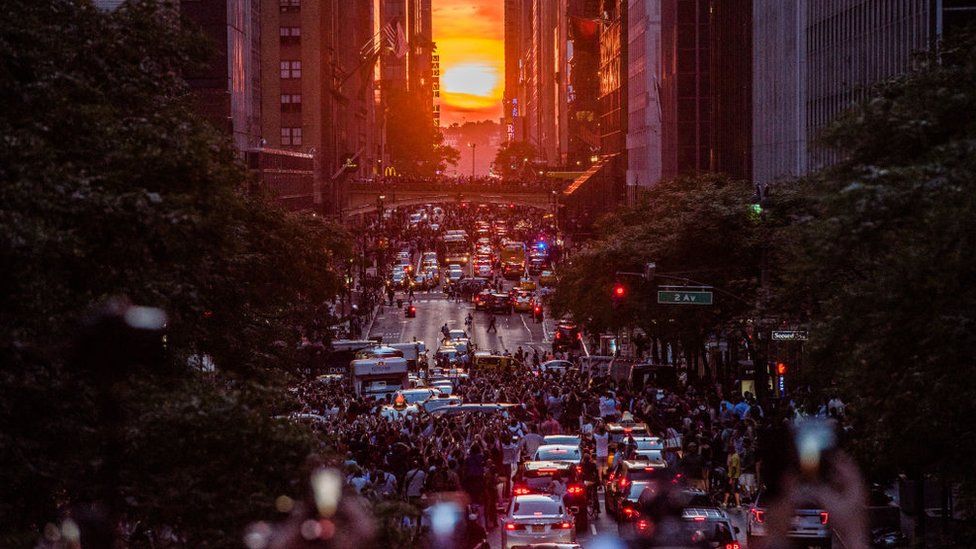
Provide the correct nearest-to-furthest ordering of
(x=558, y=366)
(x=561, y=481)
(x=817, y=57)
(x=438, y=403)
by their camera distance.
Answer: (x=561, y=481), (x=438, y=403), (x=558, y=366), (x=817, y=57)

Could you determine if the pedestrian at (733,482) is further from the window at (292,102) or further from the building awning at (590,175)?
the window at (292,102)

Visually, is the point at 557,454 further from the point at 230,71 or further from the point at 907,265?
the point at 230,71

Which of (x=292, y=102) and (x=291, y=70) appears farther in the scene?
(x=292, y=102)

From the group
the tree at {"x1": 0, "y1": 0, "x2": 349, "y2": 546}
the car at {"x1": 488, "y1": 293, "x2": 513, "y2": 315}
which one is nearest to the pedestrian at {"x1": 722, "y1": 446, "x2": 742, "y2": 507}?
the tree at {"x1": 0, "y1": 0, "x2": 349, "y2": 546}

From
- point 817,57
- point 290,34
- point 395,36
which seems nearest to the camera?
point 817,57

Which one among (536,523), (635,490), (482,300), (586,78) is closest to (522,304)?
(482,300)

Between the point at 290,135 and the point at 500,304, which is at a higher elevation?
the point at 290,135

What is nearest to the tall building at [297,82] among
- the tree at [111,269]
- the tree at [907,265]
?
the tree at [907,265]
